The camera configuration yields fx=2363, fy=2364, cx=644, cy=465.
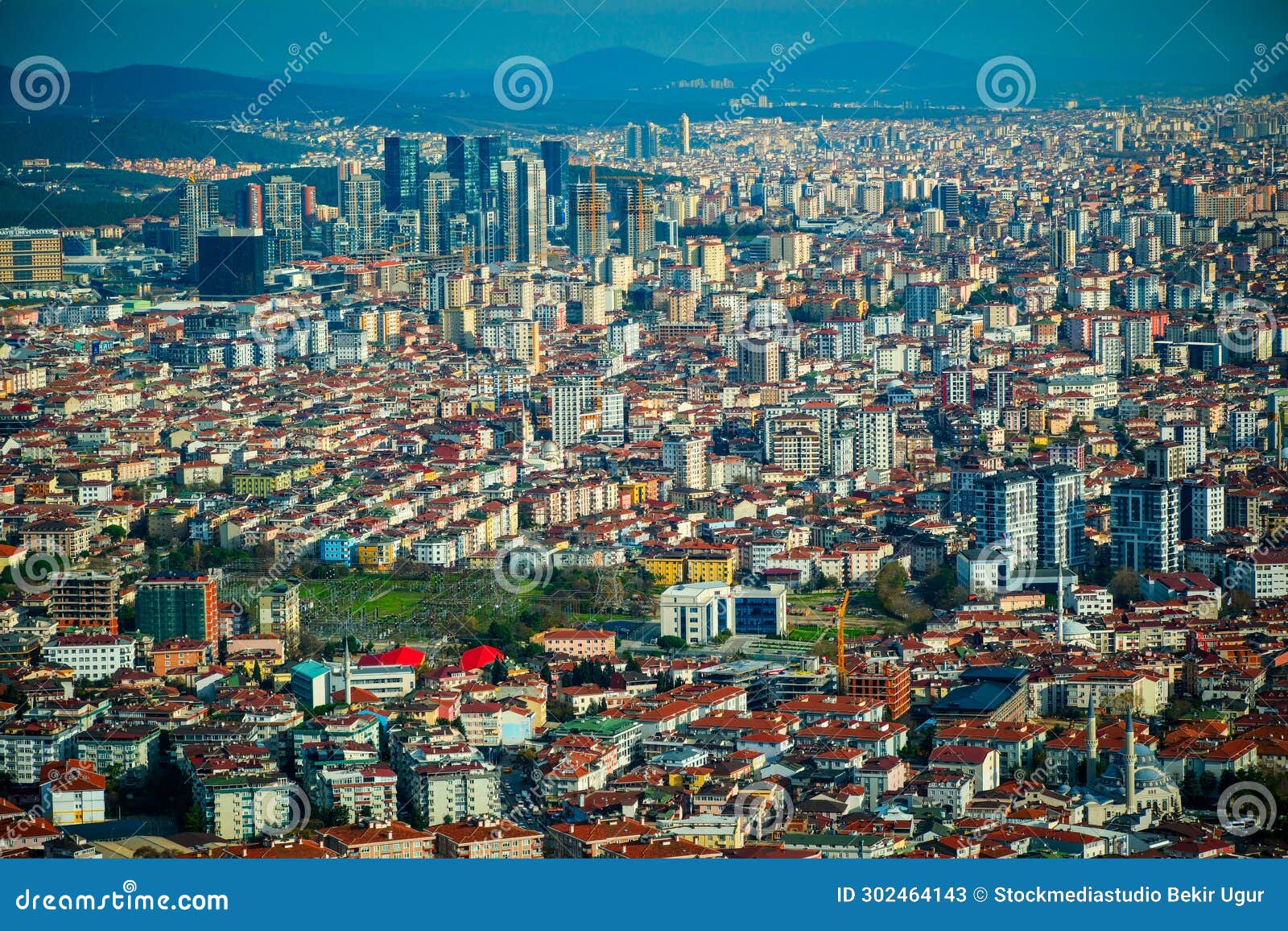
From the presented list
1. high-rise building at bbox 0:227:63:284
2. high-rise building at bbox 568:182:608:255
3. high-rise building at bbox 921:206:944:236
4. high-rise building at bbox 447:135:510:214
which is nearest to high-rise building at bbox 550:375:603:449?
high-rise building at bbox 0:227:63:284

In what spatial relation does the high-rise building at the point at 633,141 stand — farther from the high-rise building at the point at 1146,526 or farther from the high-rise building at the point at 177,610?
the high-rise building at the point at 177,610

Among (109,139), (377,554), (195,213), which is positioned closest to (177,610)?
(377,554)

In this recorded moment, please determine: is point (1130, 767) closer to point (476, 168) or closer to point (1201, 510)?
point (1201, 510)

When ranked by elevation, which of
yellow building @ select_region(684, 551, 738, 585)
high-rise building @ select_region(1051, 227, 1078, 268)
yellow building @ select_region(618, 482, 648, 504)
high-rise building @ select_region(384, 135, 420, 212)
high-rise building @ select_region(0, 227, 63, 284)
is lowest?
yellow building @ select_region(684, 551, 738, 585)

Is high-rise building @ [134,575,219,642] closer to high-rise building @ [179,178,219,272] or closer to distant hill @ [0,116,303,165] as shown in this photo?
distant hill @ [0,116,303,165]

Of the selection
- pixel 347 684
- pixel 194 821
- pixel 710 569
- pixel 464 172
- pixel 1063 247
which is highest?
pixel 464 172

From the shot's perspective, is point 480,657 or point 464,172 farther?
point 464,172

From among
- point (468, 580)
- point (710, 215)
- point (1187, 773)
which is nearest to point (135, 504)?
point (468, 580)

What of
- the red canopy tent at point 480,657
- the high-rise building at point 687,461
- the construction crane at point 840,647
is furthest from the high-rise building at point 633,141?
the red canopy tent at point 480,657
